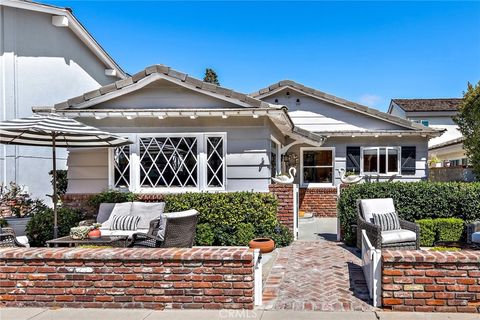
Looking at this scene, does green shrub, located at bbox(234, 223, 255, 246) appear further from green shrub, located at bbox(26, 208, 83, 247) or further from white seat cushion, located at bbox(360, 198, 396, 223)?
green shrub, located at bbox(26, 208, 83, 247)

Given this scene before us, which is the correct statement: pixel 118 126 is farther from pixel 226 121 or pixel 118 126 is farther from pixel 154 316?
pixel 154 316

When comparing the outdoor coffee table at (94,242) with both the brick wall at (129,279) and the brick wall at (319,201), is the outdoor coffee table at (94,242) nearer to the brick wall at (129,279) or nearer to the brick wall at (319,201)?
the brick wall at (129,279)

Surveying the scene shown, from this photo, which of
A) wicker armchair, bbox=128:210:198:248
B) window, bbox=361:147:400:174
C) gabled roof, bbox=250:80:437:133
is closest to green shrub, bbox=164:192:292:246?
wicker armchair, bbox=128:210:198:248

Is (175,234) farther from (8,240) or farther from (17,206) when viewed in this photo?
(17,206)

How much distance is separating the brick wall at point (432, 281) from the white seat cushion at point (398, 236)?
256cm

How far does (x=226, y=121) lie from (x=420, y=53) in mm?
8947

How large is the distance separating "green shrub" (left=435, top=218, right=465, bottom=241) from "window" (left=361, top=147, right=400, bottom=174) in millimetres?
5928

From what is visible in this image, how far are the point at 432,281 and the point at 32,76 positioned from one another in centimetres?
1335

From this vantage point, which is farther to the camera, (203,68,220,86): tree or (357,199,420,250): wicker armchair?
(203,68,220,86): tree

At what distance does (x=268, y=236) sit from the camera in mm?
8219

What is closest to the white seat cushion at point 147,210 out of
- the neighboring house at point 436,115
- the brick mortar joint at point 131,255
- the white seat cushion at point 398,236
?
the brick mortar joint at point 131,255

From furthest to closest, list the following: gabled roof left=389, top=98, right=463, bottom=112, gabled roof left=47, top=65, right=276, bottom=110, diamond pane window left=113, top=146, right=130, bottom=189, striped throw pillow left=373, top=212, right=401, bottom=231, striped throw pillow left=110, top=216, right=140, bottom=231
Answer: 1. gabled roof left=389, top=98, right=463, bottom=112
2. diamond pane window left=113, top=146, right=130, bottom=189
3. gabled roof left=47, top=65, right=276, bottom=110
4. striped throw pillow left=110, top=216, right=140, bottom=231
5. striped throw pillow left=373, top=212, right=401, bottom=231

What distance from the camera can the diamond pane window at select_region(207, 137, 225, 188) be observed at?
29.0 ft

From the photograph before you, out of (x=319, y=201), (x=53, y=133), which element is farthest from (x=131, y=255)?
(x=319, y=201)
